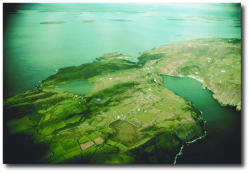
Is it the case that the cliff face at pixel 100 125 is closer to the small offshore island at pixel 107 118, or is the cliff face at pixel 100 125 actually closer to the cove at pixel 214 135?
the small offshore island at pixel 107 118

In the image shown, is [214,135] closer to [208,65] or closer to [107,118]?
[107,118]

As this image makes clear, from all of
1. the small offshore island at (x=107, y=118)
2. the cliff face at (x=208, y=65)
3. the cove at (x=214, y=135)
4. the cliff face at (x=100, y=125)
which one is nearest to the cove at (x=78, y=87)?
the small offshore island at (x=107, y=118)

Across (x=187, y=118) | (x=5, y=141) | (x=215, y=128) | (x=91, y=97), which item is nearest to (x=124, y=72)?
(x=91, y=97)

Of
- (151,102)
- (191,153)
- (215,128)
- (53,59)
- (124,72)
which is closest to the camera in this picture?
(191,153)

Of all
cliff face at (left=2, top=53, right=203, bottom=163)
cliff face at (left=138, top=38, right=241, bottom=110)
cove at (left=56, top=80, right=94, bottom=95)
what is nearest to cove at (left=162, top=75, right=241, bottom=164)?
cliff face at (left=2, top=53, right=203, bottom=163)

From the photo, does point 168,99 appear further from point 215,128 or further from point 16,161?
point 16,161

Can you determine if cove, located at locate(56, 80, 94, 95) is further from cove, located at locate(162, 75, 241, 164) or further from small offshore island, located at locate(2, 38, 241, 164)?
cove, located at locate(162, 75, 241, 164)
